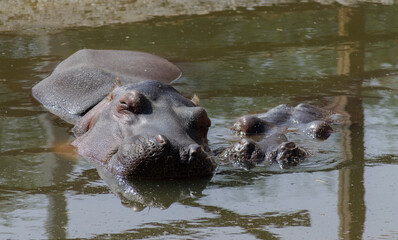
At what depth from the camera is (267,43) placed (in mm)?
9227

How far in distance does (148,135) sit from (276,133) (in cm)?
113

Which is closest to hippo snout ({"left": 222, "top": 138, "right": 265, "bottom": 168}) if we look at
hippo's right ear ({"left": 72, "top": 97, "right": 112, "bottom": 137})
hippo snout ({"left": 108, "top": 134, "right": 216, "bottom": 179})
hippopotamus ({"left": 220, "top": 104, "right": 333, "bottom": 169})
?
hippopotamus ({"left": 220, "top": 104, "right": 333, "bottom": 169})

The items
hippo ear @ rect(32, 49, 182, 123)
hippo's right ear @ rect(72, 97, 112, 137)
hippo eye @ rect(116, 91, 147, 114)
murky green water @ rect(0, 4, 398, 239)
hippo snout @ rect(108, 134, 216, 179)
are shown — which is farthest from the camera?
hippo ear @ rect(32, 49, 182, 123)

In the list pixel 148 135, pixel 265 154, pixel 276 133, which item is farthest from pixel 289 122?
pixel 148 135

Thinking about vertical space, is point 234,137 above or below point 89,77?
below

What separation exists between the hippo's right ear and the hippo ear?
489 millimetres

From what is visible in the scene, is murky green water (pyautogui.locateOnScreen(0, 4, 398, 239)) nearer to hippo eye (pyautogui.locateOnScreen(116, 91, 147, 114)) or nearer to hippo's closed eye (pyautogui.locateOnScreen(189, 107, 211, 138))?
hippo's closed eye (pyautogui.locateOnScreen(189, 107, 211, 138))

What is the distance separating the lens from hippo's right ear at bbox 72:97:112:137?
219 inches

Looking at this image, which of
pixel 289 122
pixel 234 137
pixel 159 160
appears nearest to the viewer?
pixel 159 160

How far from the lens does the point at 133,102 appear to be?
16.0 ft

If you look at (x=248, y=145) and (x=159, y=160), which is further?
(x=248, y=145)

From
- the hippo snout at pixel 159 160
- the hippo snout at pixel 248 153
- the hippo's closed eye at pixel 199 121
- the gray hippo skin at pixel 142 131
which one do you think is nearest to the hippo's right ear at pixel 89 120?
the gray hippo skin at pixel 142 131

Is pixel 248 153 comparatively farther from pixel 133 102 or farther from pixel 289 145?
pixel 133 102

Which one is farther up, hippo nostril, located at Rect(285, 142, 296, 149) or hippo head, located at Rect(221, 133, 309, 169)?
hippo nostril, located at Rect(285, 142, 296, 149)
